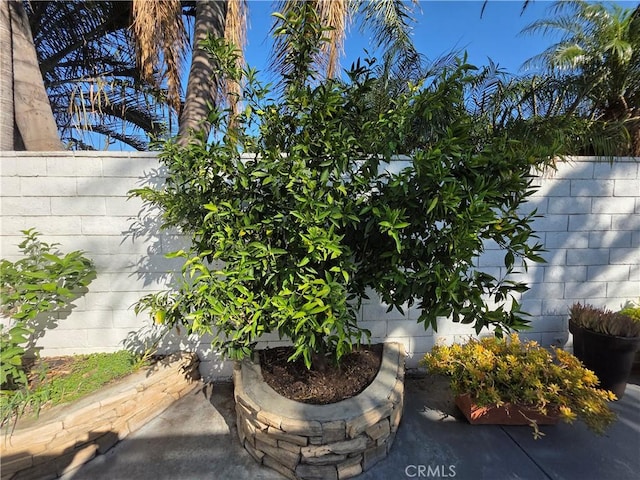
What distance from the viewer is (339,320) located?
1.61m

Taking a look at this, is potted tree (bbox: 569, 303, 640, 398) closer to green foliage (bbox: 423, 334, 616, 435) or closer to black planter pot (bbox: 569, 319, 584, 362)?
black planter pot (bbox: 569, 319, 584, 362)

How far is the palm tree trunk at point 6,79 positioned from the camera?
2.71m

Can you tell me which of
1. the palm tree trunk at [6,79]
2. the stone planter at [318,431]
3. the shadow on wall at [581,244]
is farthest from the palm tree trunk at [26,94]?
the shadow on wall at [581,244]

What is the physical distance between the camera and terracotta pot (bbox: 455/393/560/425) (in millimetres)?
2061

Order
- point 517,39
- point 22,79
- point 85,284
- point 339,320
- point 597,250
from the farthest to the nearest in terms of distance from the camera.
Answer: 1. point 517,39
2. point 22,79
3. point 597,250
4. point 85,284
5. point 339,320

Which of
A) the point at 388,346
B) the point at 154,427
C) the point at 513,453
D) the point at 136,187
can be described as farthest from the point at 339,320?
the point at 136,187

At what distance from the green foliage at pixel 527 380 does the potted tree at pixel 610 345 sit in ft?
1.35

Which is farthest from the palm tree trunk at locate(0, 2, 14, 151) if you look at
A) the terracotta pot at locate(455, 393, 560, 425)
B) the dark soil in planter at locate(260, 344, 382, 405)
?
the terracotta pot at locate(455, 393, 560, 425)

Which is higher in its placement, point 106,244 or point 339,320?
point 106,244

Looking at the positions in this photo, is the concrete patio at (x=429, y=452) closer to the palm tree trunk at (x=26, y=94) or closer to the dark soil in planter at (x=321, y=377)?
the dark soil in planter at (x=321, y=377)

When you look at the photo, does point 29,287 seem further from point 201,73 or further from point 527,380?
point 527,380

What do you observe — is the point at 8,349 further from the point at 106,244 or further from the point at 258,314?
the point at 258,314

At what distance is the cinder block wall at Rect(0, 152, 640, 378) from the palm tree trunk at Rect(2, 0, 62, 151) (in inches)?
35.3

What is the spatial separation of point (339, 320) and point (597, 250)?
2665 millimetres
